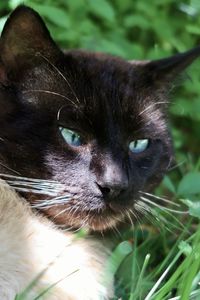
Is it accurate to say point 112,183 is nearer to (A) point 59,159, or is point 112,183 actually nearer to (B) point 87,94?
(A) point 59,159

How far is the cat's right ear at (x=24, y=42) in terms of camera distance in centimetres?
159

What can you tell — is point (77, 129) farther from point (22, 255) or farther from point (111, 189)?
point (22, 255)

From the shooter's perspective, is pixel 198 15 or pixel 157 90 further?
pixel 198 15

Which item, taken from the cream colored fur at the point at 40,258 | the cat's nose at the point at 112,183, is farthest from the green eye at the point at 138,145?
the cream colored fur at the point at 40,258

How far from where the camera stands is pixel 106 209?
1609 millimetres

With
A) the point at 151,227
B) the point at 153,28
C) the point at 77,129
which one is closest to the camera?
the point at 77,129

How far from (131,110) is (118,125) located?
0.24 feet

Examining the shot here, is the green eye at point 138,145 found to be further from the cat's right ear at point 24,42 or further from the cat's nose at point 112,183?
the cat's right ear at point 24,42

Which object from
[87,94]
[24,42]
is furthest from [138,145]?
[24,42]

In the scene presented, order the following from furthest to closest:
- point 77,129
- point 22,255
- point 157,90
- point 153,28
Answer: point 153,28 → point 157,90 → point 77,129 → point 22,255

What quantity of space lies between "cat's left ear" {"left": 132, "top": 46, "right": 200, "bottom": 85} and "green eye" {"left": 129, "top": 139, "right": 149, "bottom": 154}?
0.19 meters

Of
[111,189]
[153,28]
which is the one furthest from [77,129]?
[153,28]

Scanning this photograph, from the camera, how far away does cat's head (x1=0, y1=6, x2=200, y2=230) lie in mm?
1590

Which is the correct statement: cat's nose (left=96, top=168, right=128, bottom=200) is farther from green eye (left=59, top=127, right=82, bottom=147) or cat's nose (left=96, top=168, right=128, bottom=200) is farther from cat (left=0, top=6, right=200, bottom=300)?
green eye (left=59, top=127, right=82, bottom=147)
